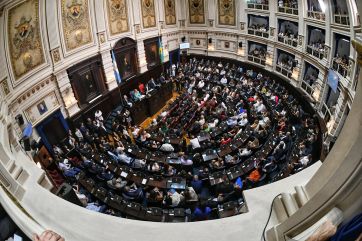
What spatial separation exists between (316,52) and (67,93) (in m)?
16.1

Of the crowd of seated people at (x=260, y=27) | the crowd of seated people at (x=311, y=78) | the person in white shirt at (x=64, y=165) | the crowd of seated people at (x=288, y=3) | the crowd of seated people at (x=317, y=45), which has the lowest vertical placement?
the person in white shirt at (x=64, y=165)

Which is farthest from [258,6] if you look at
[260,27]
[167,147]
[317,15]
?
[167,147]

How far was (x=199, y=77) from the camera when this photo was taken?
2300cm

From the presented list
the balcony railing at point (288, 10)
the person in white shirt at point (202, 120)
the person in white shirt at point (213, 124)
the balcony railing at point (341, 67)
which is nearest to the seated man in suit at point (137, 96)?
the person in white shirt at point (202, 120)

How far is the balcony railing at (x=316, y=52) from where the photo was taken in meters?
15.7

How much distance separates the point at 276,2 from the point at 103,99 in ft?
48.6

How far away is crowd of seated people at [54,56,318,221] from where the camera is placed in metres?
11.0

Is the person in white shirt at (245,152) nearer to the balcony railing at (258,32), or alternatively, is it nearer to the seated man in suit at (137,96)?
the seated man in suit at (137,96)

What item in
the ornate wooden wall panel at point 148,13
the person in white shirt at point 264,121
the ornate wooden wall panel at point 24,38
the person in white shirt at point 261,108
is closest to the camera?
the ornate wooden wall panel at point 24,38

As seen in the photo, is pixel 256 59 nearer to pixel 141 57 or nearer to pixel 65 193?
pixel 141 57

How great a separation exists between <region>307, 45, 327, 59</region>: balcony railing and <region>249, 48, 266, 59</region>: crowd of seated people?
5044 millimetres

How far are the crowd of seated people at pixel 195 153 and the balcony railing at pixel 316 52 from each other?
3198 mm

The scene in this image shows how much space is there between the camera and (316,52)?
1642cm

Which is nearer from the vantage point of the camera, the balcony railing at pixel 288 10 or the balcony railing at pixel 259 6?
the balcony railing at pixel 288 10
